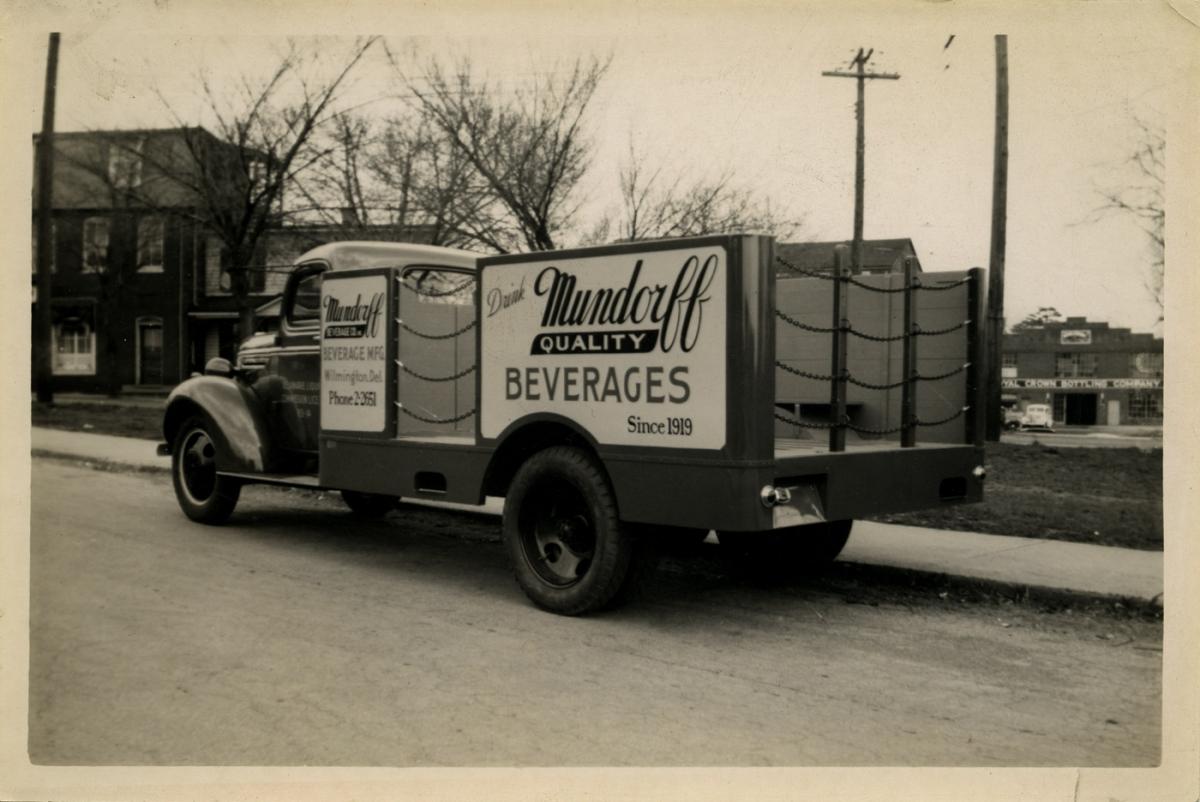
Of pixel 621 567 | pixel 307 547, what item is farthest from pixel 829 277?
pixel 307 547

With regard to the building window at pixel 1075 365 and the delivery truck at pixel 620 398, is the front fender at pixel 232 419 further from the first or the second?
the building window at pixel 1075 365

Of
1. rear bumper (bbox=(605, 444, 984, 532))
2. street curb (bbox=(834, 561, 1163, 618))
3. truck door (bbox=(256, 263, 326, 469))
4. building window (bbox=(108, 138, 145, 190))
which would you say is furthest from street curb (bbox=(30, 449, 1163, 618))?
building window (bbox=(108, 138, 145, 190))

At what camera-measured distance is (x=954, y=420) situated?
21.9 feet

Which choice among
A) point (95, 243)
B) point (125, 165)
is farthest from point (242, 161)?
point (95, 243)

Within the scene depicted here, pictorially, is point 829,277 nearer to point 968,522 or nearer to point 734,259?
point 734,259

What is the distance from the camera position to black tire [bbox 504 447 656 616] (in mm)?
5594

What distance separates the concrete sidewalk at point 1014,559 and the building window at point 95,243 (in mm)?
14548

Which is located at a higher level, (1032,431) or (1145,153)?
(1145,153)

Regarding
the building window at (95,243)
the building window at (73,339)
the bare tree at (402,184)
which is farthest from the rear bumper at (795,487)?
the building window at (73,339)

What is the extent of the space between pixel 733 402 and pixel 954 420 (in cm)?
235

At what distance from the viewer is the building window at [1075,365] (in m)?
12.1

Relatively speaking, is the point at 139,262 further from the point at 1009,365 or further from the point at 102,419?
the point at 1009,365

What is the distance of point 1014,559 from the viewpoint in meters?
7.21

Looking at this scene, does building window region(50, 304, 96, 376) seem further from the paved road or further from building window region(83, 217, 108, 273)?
the paved road
